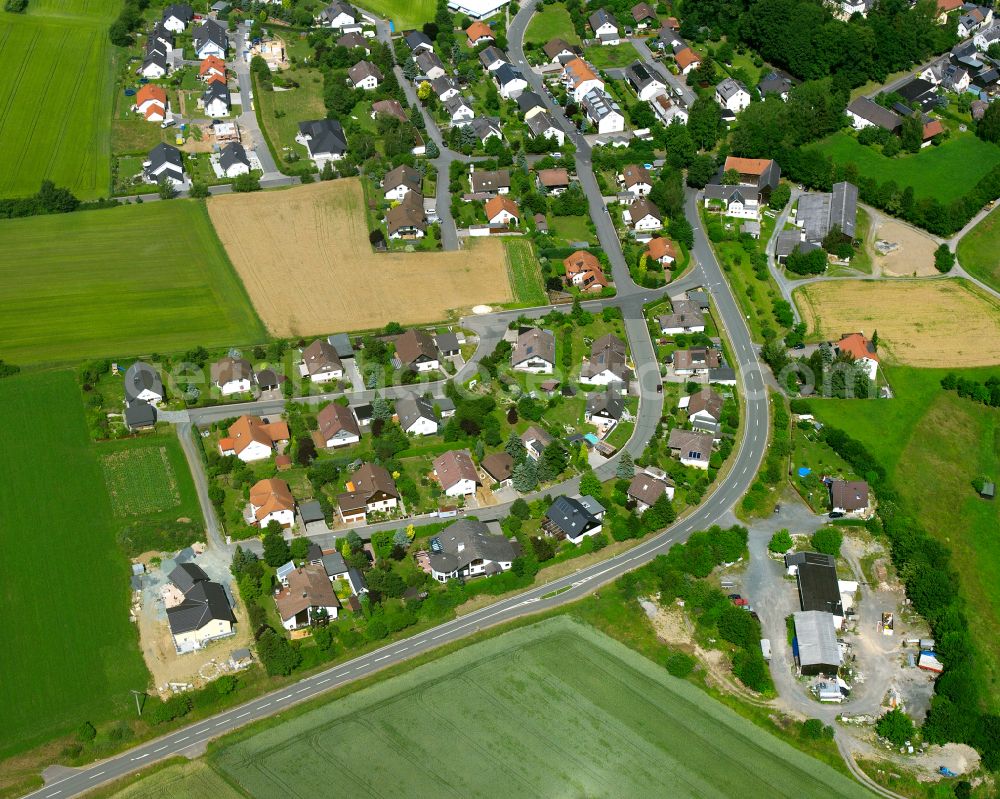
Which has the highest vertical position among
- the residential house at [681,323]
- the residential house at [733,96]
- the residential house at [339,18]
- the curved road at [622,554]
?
the residential house at [339,18]

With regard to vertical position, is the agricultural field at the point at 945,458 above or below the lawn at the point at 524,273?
below

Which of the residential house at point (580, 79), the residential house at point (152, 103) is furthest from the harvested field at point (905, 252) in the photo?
the residential house at point (152, 103)

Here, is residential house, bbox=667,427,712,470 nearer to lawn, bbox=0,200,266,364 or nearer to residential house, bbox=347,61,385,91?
lawn, bbox=0,200,266,364

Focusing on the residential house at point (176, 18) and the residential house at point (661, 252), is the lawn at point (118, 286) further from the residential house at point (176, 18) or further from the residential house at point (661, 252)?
the residential house at point (176, 18)

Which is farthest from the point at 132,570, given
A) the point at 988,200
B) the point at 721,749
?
the point at 988,200

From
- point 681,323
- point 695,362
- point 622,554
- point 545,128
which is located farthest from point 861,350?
point 545,128

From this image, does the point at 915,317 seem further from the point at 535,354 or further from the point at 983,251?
the point at 535,354

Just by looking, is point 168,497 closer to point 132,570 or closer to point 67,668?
point 132,570
